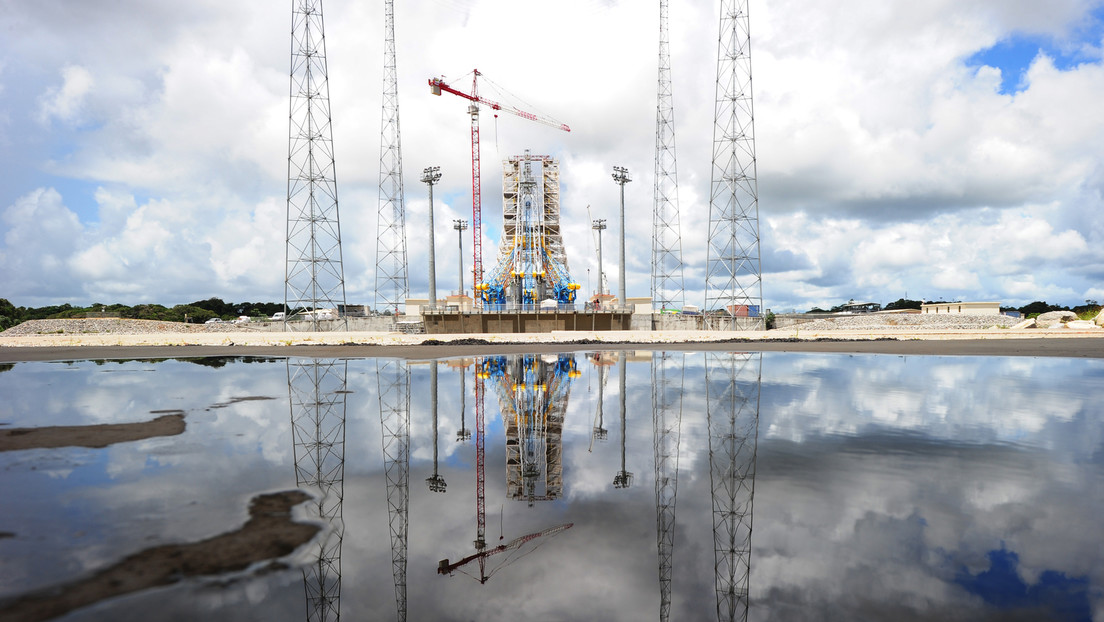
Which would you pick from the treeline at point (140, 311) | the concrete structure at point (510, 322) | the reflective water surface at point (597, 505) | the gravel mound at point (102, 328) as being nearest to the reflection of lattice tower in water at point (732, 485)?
the reflective water surface at point (597, 505)

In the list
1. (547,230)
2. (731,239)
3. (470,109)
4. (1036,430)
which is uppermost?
(470,109)

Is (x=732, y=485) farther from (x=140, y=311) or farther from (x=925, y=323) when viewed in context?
(x=140, y=311)

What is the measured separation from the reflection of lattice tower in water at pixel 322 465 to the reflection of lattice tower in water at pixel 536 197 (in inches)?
2425

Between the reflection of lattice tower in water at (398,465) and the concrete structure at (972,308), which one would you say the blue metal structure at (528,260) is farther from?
the concrete structure at (972,308)

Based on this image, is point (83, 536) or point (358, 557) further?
point (83, 536)

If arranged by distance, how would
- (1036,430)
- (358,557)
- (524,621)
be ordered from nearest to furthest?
(524,621) < (358,557) < (1036,430)

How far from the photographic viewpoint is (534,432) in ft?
36.9

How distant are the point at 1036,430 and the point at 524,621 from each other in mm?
12340

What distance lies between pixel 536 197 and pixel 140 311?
74.5 m

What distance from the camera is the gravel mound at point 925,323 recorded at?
71250 millimetres

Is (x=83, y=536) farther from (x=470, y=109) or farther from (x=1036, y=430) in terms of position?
(x=470, y=109)

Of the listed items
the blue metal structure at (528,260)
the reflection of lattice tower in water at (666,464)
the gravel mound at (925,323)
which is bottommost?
the reflection of lattice tower in water at (666,464)

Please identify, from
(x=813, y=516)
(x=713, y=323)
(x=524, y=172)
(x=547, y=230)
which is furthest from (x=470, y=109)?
(x=813, y=516)

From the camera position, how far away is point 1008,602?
4398 mm
